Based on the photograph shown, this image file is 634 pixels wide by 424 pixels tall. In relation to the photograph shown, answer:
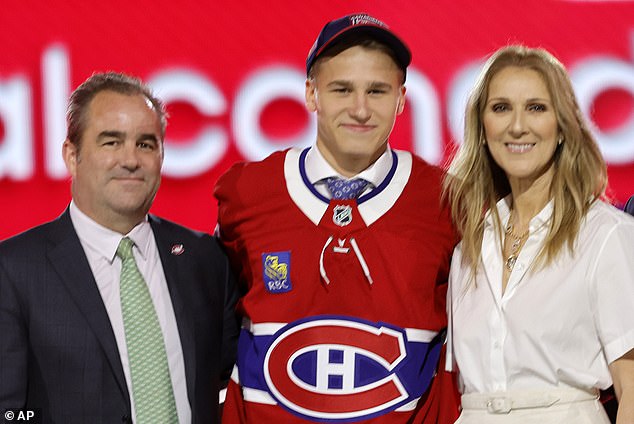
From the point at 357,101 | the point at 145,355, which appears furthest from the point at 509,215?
the point at 145,355

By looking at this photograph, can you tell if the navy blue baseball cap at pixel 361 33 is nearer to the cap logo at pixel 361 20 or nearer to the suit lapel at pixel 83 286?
the cap logo at pixel 361 20

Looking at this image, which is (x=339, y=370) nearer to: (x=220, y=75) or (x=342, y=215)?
(x=342, y=215)

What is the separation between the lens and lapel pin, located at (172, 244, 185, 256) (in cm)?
288

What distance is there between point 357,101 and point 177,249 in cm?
63

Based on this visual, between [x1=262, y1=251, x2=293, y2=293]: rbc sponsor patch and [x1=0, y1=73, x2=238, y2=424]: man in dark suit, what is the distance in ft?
0.67

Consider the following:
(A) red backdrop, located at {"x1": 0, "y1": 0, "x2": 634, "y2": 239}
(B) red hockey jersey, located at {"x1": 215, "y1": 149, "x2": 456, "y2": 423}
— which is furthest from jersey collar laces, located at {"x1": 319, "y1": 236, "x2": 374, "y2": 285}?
(A) red backdrop, located at {"x1": 0, "y1": 0, "x2": 634, "y2": 239}

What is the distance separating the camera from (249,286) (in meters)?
2.92

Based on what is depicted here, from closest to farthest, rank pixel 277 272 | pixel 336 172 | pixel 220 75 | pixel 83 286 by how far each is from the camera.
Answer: pixel 83 286
pixel 277 272
pixel 336 172
pixel 220 75

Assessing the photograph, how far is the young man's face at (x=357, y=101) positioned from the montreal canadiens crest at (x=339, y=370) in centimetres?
46

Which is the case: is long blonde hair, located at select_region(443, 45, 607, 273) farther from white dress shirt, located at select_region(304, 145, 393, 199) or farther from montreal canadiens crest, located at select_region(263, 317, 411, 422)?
montreal canadiens crest, located at select_region(263, 317, 411, 422)

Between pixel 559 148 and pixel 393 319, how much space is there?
618 mm

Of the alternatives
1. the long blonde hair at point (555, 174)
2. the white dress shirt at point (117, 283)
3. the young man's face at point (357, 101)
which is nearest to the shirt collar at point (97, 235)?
the white dress shirt at point (117, 283)

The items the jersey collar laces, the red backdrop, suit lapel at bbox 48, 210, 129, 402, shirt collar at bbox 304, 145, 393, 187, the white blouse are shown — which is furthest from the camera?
the red backdrop

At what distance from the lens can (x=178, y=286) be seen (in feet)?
9.25
